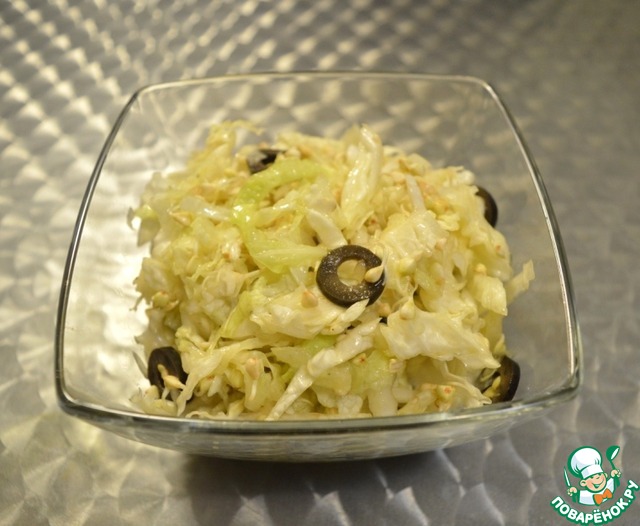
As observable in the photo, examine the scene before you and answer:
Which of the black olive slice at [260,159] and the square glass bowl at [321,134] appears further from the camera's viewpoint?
the black olive slice at [260,159]

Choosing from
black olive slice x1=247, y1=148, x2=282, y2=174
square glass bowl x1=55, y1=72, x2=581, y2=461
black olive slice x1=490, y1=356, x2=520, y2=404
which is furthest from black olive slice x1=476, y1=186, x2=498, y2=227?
black olive slice x1=247, y1=148, x2=282, y2=174

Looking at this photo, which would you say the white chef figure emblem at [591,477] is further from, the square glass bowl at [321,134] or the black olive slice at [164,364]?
the black olive slice at [164,364]

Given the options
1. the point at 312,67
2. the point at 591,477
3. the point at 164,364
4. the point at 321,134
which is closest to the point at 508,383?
the point at 591,477

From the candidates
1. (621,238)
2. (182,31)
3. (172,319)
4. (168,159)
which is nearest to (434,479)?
(172,319)

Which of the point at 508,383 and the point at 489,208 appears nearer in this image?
the point at 508,383

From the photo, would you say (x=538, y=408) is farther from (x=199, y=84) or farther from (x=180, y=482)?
(x=199, y=84)

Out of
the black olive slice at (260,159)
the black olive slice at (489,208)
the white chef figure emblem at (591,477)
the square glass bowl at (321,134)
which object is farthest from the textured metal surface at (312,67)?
the black olive slice at (260,159)

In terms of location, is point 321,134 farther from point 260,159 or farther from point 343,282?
point 343,282
